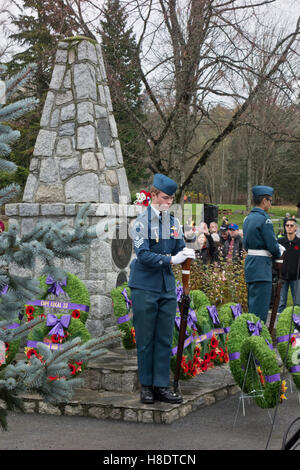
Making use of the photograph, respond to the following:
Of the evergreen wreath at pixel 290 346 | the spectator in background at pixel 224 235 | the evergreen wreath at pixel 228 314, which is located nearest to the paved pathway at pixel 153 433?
the evergreen wreath at pixel 290 346

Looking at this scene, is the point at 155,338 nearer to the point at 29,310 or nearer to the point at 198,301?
the point at 29,310

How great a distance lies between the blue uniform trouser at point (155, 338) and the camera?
220 inches

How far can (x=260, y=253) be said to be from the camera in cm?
696

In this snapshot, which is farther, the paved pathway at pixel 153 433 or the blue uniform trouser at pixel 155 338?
the blue uniform trouser at pixel 155 338

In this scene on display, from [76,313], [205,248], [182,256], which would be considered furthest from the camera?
[205,248]

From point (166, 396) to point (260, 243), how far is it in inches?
88.0

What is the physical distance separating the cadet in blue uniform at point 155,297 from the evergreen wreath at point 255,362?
23.4 inches

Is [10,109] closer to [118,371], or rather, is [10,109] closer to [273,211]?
[118,371]

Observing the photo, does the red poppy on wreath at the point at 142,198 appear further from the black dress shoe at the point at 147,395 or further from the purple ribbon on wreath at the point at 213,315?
the black dress shoe at the point at 147,395

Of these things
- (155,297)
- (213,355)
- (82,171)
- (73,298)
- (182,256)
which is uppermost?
(82,171)

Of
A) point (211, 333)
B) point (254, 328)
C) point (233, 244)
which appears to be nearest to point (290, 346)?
point (254, 328)

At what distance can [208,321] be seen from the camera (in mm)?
7047

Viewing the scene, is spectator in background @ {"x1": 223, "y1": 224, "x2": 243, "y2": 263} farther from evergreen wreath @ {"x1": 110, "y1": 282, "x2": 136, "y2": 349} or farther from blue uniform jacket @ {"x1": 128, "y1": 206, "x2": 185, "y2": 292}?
blue uniform jacket @ {"x1": 128, "y1": 206, "x2": 185, "y2": 292}
